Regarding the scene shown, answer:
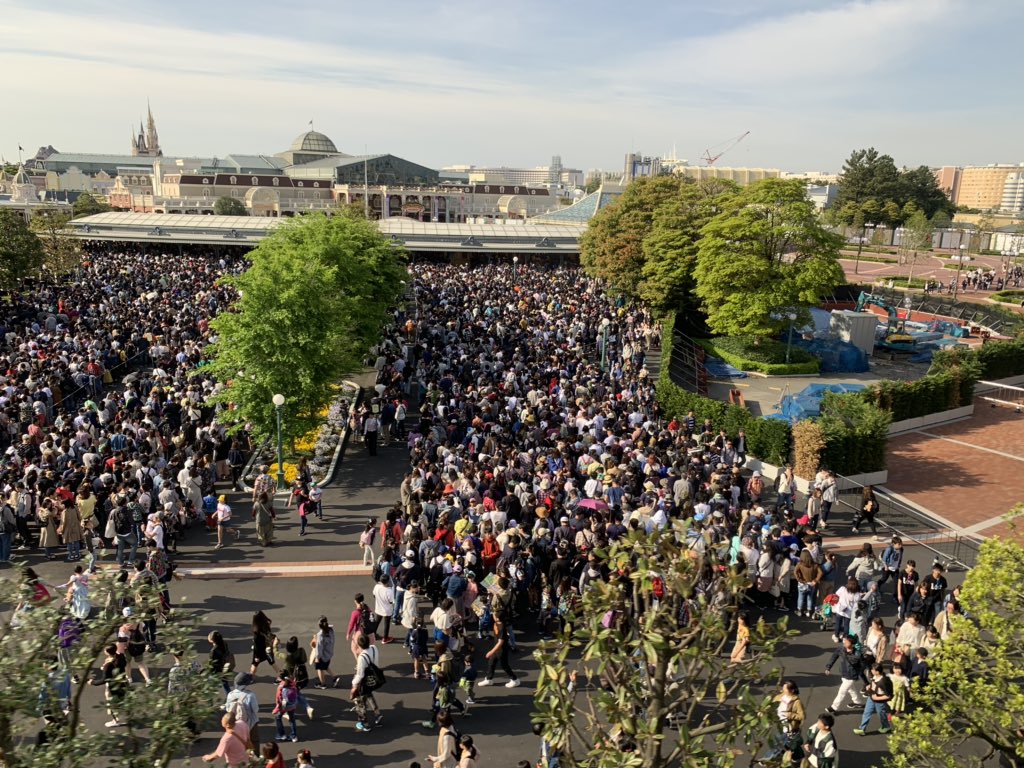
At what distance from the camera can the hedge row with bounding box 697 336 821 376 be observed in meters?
31.3

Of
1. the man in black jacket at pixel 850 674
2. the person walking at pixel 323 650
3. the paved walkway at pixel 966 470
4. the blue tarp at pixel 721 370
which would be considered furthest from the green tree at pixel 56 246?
the man in black jacket at pixel 850 674

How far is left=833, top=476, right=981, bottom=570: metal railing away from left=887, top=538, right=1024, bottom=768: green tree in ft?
28.5

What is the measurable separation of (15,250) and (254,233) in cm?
2625

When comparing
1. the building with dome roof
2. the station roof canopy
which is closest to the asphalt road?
the station roof canopy

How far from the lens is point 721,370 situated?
104 feet

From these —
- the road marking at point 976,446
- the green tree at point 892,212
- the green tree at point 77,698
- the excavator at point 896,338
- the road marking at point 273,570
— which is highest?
the green tree at point 892,212

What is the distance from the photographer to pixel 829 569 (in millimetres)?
A: 12312

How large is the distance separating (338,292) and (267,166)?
386 ft

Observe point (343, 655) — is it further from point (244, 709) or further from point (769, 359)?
point (769, 359)

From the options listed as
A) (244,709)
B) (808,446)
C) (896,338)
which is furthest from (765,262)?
(244,709)

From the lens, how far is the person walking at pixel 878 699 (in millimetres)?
9320

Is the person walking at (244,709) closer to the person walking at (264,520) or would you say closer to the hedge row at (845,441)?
the person walking at (264,520)

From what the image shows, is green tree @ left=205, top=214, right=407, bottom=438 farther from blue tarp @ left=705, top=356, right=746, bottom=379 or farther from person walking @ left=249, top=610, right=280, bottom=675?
blue tarp @ left=705, top=356, right=746, bottom=379

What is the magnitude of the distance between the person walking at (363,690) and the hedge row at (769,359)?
25.5 m
